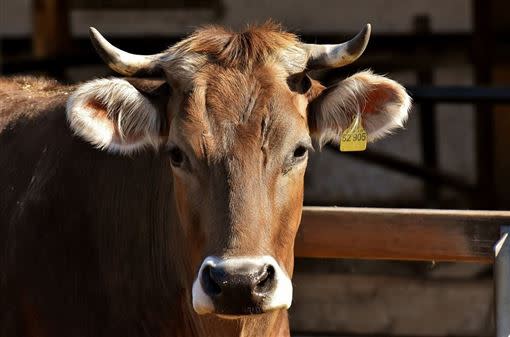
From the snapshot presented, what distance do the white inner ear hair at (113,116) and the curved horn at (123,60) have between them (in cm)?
8

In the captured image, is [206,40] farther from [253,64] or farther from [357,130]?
[357,130]

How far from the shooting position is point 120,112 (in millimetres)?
4918

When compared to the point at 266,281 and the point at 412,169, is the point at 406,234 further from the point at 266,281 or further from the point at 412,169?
the point at 412,169

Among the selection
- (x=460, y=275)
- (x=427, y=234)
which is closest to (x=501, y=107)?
(x=460, y=275)

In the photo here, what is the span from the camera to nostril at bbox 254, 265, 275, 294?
4277 millimetres

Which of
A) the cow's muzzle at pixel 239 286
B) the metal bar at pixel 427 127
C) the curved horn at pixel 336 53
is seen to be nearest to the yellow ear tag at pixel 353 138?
the curved horn at pixel 336 53

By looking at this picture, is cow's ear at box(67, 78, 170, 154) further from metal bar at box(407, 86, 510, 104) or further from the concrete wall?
the concrete wall

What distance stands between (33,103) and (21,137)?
0.71ft

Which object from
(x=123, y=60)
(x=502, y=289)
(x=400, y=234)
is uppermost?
(x=123, y=60)

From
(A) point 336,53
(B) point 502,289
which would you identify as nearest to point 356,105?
(A) point 336,53

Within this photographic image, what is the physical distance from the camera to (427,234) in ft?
17.3

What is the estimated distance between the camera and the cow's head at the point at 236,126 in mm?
4371

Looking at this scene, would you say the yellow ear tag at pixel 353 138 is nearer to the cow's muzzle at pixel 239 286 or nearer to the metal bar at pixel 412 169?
the cow's muzzle at pixel 239 286

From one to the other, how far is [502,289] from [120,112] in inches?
64.9
